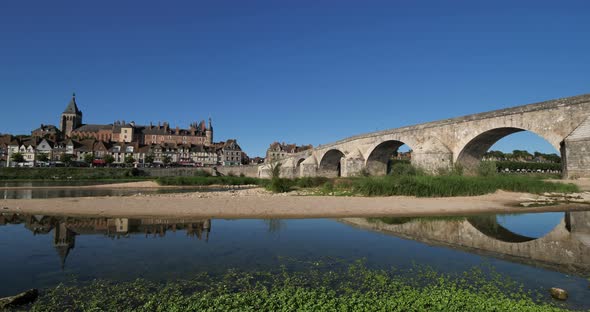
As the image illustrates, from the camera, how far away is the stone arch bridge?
16609 millimetres

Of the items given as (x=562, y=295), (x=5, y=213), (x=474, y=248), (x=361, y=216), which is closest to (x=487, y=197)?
(x=361, y=216)

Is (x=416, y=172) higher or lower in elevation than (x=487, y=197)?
higher

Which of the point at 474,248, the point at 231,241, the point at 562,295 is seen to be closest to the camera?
the point at 562,295

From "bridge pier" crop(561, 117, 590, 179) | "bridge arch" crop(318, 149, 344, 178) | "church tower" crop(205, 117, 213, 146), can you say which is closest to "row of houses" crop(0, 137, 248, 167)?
"church tower" crop(205, 117, 213, 146)

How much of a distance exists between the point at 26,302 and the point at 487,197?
1770cm

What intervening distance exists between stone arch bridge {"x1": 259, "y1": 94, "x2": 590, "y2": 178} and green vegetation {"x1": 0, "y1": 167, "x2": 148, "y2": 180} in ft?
121

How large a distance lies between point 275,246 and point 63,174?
5747 cm

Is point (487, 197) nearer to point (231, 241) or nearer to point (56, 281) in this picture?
point (231, 241)

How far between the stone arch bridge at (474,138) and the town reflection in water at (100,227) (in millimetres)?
18052

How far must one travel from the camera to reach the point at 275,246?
7016 millimetres

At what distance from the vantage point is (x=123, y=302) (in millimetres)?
3910

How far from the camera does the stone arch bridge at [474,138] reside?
16609 mm

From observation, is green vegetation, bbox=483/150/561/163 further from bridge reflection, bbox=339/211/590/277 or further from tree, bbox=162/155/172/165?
bridge reflection, bbox=339/211/590/277

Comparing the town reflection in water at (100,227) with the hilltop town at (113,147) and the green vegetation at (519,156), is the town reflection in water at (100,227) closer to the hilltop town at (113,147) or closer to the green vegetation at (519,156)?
the hilltop town at (113,147)
